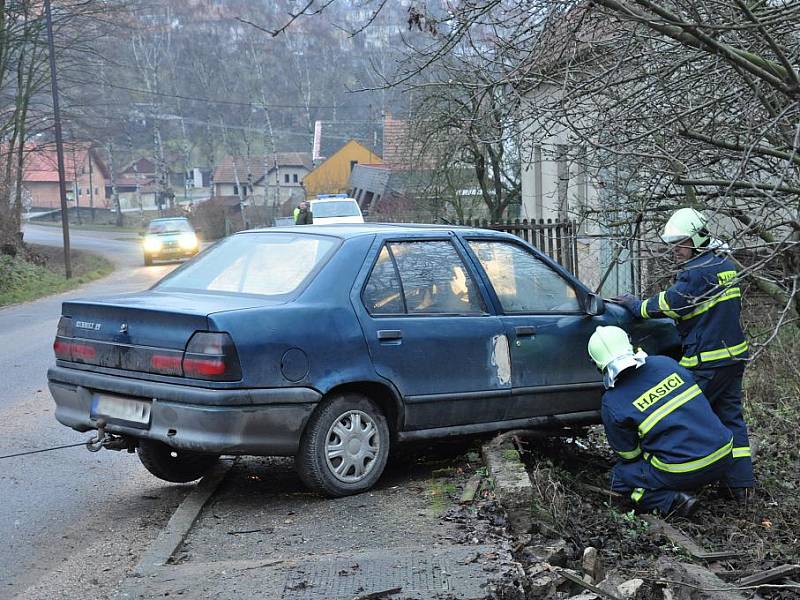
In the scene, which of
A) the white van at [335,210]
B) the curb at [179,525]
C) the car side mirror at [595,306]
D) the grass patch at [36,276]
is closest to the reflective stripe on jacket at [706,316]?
the car side mirror at [595,306]

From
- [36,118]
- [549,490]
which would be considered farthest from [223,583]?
[36,118]

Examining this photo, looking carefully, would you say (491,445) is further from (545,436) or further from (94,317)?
(94,317)

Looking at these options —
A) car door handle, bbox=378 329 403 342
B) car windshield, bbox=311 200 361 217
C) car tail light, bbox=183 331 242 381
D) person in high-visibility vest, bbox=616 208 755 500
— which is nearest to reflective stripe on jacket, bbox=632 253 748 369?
person in high-visibility vest, bbox=616 208 755 500

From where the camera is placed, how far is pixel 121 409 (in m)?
5.50

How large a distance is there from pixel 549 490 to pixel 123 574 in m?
2.33

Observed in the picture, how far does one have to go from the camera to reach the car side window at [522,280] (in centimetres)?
650

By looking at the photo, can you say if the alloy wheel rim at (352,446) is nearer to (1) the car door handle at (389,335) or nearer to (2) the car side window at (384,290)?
(1) the car door handle at (389,335)

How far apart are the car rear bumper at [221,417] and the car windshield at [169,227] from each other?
105 ft

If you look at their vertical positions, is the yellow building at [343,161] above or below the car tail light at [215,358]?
above

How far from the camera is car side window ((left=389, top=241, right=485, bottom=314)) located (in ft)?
20.0

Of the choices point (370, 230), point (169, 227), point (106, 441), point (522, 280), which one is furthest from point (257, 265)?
point (169, 227)

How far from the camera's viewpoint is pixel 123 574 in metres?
4.73

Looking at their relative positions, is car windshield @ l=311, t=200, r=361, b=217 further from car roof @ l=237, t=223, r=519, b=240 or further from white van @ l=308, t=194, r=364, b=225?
car roof @ l=237, t=223, r=519, b=240

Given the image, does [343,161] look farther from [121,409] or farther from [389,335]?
[121,409]
